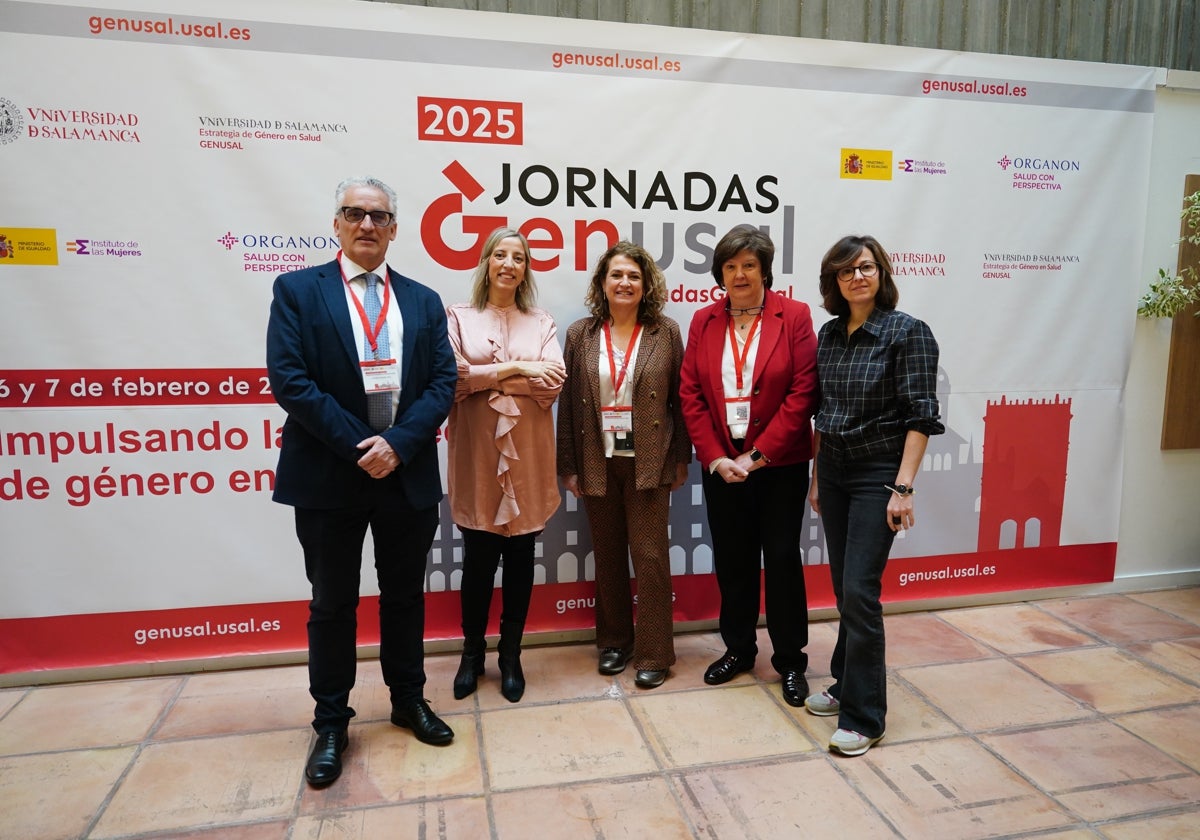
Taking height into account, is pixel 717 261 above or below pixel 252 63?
below

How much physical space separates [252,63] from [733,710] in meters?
2.94

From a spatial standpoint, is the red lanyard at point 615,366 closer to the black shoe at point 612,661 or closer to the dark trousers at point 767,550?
the dark trousers at point 767,550

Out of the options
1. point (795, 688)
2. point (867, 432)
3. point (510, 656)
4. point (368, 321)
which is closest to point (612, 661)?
point (510, 656)

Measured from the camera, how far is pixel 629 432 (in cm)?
285

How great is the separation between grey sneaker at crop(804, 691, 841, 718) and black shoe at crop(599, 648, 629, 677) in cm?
72

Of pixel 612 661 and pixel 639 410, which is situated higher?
pixel 639 410

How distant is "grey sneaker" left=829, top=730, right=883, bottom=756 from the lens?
2.47 m

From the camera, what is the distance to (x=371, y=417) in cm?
232

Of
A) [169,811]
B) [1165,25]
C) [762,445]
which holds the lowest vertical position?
[169,811]

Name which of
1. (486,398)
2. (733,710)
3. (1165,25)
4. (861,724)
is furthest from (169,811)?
(1165,25)

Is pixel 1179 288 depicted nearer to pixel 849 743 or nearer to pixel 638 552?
pixel 849 743

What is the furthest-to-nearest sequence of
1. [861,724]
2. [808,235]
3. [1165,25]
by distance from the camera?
[1165,25], [808,235], [861,724]

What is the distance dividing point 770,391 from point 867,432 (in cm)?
41

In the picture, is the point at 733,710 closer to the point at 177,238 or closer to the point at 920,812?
the point at 920,812
